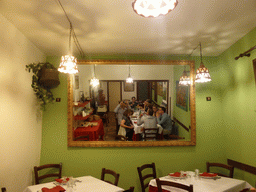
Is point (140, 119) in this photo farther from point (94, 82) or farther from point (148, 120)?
point (94, 82)

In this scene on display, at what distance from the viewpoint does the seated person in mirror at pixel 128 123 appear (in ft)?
11.4

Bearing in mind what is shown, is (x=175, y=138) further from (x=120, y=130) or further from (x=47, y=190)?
(x=47, y=190)

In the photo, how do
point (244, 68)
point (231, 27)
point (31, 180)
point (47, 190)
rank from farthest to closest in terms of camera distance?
1. point (31, 180)
2. point (244, 68)
3. point (231, 27)
4. point (47, 190)

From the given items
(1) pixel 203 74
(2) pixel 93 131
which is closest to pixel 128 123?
(2) pixel 93 131

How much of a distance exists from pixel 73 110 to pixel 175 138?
204 centimetres

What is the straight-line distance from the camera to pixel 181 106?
11.6 ft

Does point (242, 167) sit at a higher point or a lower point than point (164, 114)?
lower

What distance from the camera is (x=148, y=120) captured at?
3.52 m

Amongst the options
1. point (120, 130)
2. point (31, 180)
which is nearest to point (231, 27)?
point (120, 130)

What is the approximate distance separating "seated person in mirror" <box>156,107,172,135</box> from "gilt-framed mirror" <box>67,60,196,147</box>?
0.32 ft

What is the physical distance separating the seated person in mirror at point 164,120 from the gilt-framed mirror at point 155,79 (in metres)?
0.10

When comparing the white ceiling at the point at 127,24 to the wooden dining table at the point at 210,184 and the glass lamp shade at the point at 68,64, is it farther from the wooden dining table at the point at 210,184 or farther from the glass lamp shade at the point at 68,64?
the wooden dining table at the point at 210,184

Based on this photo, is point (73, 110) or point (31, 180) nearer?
point (31, 180)

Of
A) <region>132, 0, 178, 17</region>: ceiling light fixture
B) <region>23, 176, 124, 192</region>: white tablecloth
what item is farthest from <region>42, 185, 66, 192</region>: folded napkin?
<region>132, 0, 178, 17</region>: ceiling light fixture
